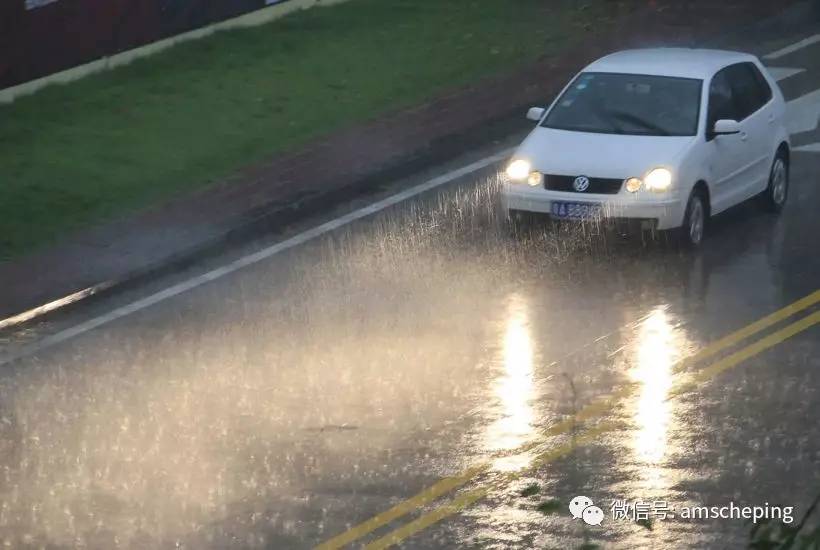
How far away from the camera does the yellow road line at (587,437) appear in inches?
383

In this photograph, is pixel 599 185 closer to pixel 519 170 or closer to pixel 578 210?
pixel 578 210

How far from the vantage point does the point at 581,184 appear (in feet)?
52.5

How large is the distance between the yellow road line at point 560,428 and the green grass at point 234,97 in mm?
6854

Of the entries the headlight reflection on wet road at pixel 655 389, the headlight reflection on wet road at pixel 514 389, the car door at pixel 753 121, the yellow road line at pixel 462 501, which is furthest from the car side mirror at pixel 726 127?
the yellow road line at pixel 462 501

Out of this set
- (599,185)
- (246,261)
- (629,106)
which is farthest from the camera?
(629,106)

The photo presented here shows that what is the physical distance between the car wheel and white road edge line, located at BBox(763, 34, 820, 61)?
8.93 m

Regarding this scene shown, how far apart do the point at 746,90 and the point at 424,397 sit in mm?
6791

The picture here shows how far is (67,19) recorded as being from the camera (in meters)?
22.0

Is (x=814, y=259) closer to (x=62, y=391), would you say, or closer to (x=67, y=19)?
(x=62, y=391)

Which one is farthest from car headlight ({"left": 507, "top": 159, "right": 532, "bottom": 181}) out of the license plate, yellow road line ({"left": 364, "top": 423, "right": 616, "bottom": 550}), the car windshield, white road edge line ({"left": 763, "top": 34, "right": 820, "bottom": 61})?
white road edge line ({"left": 763, "top": 34, "right": 820, "bottom": 61})

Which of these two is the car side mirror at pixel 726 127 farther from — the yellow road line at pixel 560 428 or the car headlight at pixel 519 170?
the yellow road line at pixel 560 428

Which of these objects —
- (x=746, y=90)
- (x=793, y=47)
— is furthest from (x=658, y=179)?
(x=793, y=47)

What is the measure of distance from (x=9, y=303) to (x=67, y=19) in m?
7.91

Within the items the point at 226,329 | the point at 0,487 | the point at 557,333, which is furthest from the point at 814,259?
the point at 0,487
